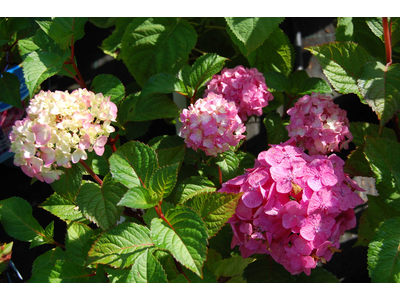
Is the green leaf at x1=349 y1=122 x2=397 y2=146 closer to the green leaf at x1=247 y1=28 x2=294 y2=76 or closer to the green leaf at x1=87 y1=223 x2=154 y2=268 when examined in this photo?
the green leaf at x1=247 y1=28 x2=294 y2=76

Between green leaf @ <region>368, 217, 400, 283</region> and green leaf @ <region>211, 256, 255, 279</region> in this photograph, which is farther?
green leaf @ <region>211, 256, 255, 279</region>

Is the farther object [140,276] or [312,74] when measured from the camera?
[312,74]

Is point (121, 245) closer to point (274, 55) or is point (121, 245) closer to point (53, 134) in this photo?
point (53, 134)

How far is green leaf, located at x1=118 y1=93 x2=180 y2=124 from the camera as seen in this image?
1048mm

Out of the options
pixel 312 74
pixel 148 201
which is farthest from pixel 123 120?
pixel 312 74

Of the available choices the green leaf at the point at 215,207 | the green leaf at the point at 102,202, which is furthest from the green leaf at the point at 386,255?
the green leaf at the point at 102,202

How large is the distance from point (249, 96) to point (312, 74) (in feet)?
3.49

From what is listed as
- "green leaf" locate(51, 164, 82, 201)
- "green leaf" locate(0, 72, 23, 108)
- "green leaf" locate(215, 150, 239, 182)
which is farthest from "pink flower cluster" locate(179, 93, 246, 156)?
"green leaf" locate(0, 72, 23, 108)

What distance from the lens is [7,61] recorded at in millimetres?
1464

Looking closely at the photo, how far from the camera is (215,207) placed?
849 mm

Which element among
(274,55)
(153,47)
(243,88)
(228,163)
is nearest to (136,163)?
(228,163)

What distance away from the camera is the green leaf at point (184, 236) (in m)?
0.71

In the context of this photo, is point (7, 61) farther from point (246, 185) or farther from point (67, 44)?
point (246, 185)

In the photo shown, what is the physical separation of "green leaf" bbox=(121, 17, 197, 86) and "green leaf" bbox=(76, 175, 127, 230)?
20.5 inches
